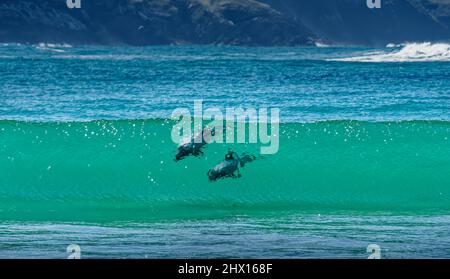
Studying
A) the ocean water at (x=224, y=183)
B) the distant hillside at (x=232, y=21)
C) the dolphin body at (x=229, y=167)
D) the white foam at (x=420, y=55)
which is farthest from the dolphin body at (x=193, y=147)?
the distant hillside at (x=232, y=21)

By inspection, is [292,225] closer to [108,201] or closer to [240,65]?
[108,201]

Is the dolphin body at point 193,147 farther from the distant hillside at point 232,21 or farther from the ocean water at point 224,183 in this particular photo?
the distant hillside at point 232,21

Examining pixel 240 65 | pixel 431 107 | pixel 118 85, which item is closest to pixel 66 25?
pixel 240 65

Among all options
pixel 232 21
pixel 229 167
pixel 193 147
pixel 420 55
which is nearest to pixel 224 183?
pixel 229 167

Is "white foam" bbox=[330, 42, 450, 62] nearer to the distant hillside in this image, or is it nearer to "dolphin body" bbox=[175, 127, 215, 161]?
"dolphin body" bbox=[175, 127, 215, 161]

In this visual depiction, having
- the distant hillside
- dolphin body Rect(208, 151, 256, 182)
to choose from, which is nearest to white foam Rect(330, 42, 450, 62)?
dolphin body Rect(208, 151, 256, 182)

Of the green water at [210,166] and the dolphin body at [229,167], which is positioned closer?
the green water at [210,166]

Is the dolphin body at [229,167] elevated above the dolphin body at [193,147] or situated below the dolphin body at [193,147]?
below
